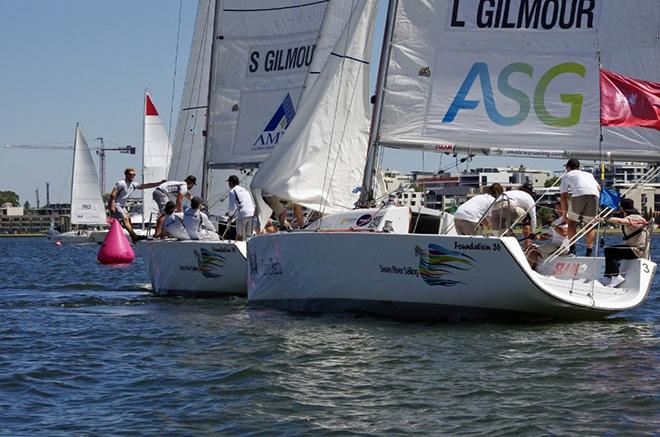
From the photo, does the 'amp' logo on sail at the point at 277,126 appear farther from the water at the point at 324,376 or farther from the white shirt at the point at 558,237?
the white shirt at the point at 558,237

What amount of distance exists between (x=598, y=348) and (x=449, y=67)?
15.5 feet

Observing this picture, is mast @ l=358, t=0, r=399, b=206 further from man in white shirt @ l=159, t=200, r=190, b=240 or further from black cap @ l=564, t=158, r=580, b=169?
man in white shirt @ l=159, t=200, r=190, b=240

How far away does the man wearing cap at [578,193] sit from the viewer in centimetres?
1481

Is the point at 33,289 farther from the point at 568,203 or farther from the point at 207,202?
the point at 568,203

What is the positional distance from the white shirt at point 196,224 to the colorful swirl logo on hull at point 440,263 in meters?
6.85

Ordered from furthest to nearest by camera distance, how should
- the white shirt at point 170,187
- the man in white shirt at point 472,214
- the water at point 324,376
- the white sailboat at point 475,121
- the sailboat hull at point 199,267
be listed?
the white shirt at point 170,187, the sailboat hull at point 199,267, the man in white shirt at point 472,214, the white sailboat at point 475,121, the water at point 324,376

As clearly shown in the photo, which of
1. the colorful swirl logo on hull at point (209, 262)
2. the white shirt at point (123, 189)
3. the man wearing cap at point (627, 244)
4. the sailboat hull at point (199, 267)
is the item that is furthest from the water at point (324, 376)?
the white shirt at point (123, 189)

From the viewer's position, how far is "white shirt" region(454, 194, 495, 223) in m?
14.8

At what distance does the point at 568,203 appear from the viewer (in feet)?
49.4

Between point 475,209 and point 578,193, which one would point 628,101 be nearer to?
point 578,193

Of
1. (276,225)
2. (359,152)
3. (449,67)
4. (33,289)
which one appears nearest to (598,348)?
(449,67)

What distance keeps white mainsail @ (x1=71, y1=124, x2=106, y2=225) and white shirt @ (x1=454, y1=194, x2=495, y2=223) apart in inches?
2633

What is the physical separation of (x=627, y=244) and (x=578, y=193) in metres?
0.95

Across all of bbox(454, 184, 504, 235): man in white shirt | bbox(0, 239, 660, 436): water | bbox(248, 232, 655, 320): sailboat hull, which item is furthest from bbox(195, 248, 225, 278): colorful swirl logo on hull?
bbox(454, 184, 504, 235): man in white shirt
